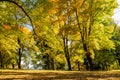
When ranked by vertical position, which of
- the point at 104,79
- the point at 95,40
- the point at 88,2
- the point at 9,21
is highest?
the point at 88,2

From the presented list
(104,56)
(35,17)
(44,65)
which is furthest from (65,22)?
(44,65)

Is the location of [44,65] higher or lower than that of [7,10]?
lower

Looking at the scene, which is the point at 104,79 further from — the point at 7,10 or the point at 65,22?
the point at 65,22

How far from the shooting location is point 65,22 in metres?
36.3

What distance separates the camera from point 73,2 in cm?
3316

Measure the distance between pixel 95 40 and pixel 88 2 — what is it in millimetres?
4567

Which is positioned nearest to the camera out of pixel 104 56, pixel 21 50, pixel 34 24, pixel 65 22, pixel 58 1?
pixel 34 24

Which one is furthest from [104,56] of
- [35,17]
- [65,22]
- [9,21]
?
[35,17]

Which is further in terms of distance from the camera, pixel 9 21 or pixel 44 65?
pixel 44 65

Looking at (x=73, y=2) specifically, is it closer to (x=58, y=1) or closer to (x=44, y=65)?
(x=58, y=1)

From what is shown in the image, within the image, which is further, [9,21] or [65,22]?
[65,22]

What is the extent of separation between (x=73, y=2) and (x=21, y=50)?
1951cm

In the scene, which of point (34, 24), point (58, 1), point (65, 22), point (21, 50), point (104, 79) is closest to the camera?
point (104, 79)

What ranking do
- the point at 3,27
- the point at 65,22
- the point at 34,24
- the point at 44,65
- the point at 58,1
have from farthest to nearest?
1. the point at 44,65
2. the point at 65,22
3. the point at 58,1
4. the point at 3,27
5. the point at 34,24
